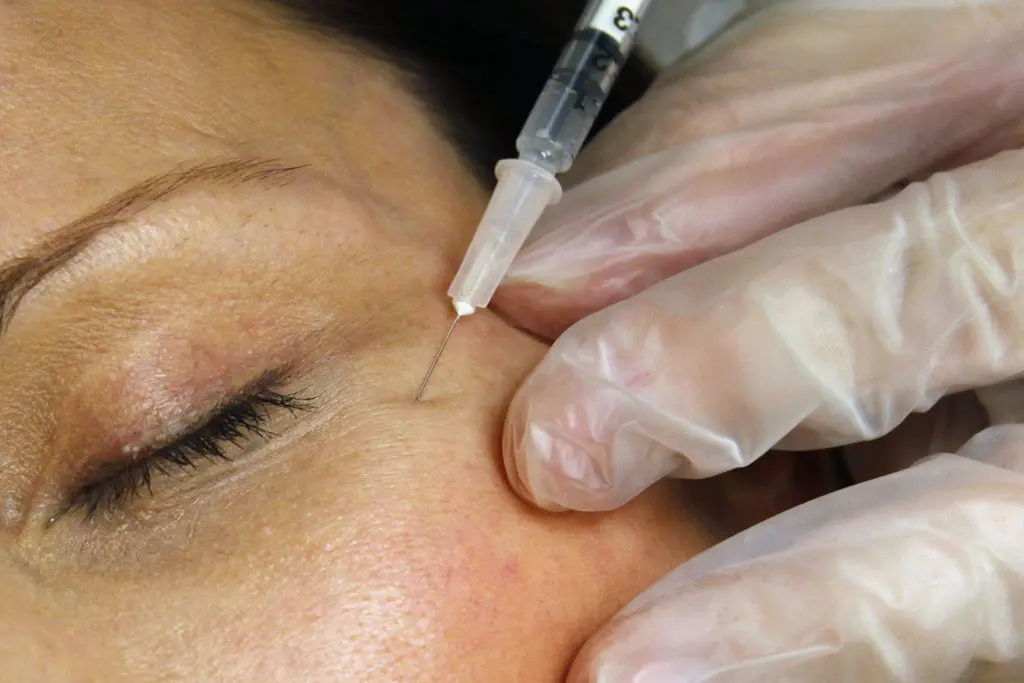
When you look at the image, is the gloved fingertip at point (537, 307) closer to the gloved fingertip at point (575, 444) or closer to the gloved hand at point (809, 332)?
the gloved hand at point (809, 332)

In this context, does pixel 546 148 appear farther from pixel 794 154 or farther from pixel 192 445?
pixel 192 445

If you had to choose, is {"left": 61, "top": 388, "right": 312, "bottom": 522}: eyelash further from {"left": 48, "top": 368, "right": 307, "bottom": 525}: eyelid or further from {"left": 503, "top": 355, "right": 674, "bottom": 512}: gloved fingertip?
{"left": 503, "top": 355, "right": 674, "bottom": 512}: gloved fingertip

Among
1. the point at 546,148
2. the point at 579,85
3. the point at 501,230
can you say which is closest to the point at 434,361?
the point at 501,230

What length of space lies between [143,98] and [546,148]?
381 millimetres

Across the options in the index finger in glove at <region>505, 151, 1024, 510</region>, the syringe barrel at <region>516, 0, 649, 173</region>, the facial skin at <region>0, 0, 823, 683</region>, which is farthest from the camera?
the syringe barrel at <region>516, 0, 649, 173</region>

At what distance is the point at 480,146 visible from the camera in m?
0.93

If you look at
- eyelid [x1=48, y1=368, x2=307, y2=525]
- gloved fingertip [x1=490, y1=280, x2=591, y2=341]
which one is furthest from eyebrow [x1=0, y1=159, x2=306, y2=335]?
gloved fingertip [x1=490, y1=280, x2=591, y2=341]

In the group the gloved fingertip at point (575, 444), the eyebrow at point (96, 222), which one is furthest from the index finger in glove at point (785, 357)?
the eyebrow at point (96, 222)

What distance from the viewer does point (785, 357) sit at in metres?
0.67

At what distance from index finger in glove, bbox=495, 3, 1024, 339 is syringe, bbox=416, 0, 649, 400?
73 mm

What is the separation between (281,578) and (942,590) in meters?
0.52

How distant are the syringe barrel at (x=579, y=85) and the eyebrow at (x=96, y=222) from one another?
0.28 m

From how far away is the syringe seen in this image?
0.72 meters

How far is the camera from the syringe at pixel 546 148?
72cm
